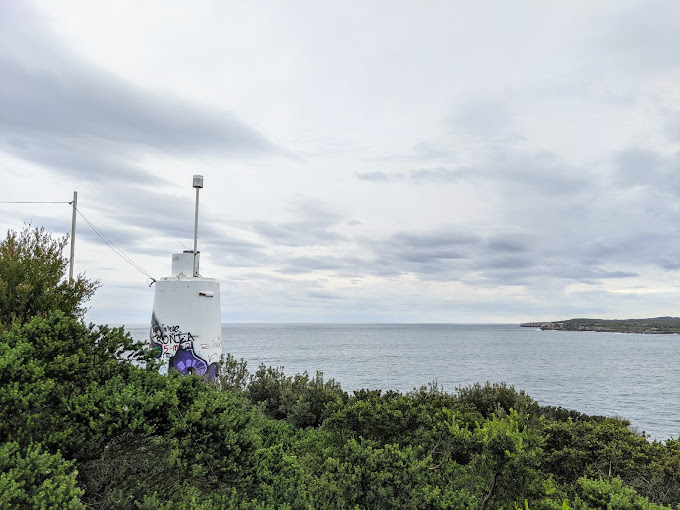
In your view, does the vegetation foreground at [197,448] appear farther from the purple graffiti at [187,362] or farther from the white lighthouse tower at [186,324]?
the purple graffiti at [187,362]

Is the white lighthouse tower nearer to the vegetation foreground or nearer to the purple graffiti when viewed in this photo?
the purple graffiti

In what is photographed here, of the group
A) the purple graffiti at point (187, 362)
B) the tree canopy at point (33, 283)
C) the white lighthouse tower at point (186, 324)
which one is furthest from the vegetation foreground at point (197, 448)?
the purple graffiti at point (187, 362)

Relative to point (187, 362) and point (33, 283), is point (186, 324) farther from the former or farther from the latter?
point (33, 283)

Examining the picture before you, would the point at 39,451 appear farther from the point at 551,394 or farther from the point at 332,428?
the point at 551,394

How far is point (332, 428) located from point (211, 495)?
2.90 meters

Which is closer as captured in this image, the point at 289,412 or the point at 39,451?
the point at 39,451

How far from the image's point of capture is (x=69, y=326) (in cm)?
617

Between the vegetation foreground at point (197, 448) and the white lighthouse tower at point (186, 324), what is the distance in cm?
298

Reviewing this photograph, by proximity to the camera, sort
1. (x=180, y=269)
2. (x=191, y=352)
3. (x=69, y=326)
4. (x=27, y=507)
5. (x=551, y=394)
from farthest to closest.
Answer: (x=551, y=394) < (x=180, y=269) < (x=191, y=352) < (x=69, y=326) < (x=27, y=507)

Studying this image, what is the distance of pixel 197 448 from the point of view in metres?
5.64

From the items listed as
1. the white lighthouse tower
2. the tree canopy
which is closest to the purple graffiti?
the white lighthouse tower

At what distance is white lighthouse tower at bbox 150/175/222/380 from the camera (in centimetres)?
1096

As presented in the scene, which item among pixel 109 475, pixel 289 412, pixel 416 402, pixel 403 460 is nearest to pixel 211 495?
pixel 109 475

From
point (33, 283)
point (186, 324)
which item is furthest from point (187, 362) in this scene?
point (33, 283)
